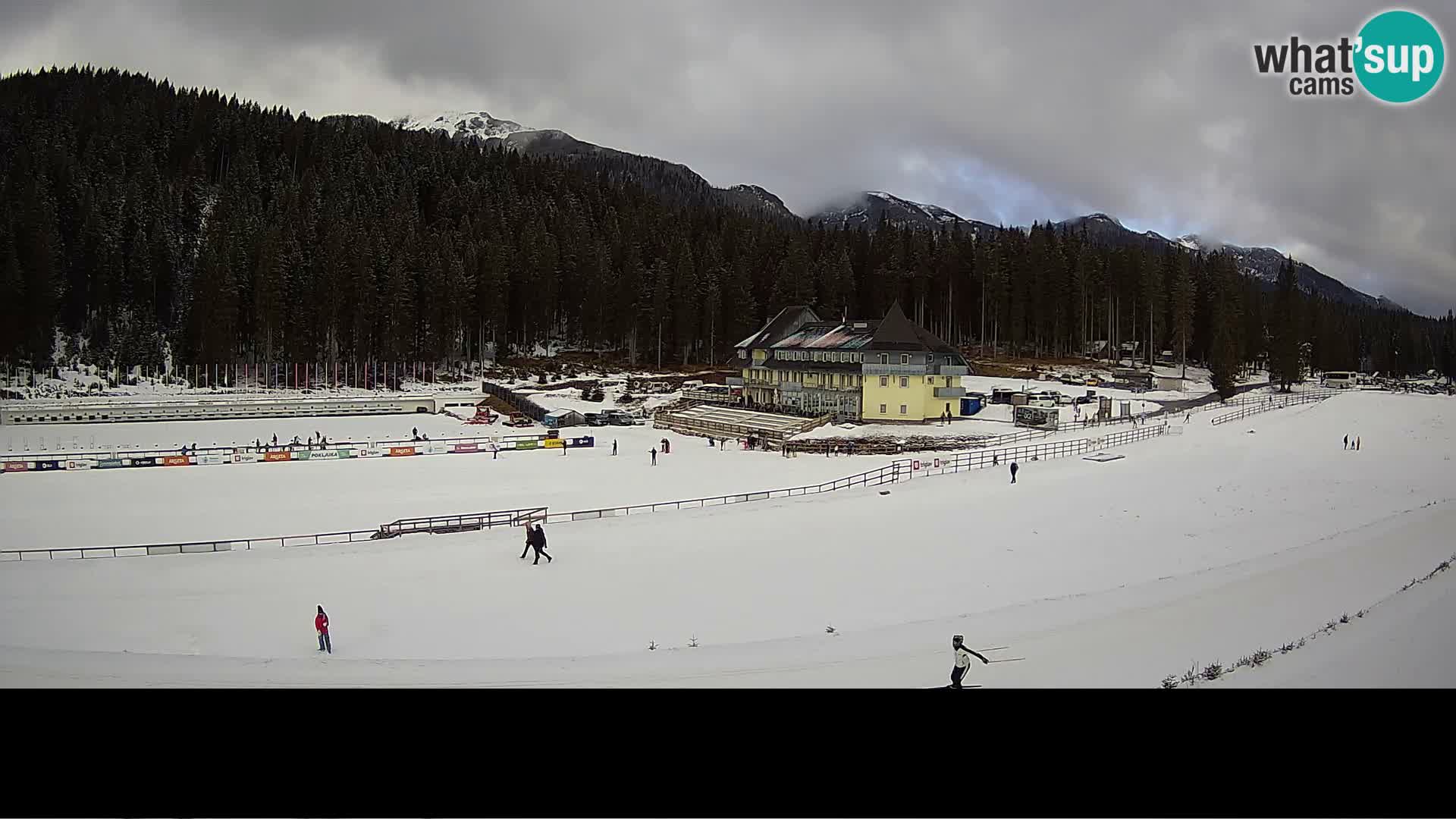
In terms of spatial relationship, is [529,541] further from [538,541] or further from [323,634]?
[323,634]

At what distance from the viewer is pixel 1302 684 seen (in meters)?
A: 4.45

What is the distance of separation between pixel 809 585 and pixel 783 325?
106 ft

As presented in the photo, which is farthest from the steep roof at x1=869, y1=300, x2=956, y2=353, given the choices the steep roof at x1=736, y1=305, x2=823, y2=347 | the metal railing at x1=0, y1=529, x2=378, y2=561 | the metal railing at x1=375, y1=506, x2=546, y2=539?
the metal railing at x1=0, y1=529, x2=378, y2=561

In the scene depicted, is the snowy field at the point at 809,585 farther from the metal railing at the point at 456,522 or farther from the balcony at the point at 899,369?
the balcony at the point at 899,369

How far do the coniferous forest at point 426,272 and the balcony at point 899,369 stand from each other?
15.4 meters

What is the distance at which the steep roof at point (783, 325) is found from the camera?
1633 inches

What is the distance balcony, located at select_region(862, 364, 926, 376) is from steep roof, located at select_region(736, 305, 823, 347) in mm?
9071

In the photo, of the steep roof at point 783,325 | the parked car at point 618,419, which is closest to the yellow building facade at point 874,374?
the steep roof at point 783,325

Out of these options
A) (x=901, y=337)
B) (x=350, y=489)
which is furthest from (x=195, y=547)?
(x=901, y=337)

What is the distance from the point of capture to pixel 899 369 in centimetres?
3244

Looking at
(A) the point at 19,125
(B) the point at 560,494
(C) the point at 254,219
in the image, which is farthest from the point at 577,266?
(B) the point at 560,494

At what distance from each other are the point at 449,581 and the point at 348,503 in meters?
8.06

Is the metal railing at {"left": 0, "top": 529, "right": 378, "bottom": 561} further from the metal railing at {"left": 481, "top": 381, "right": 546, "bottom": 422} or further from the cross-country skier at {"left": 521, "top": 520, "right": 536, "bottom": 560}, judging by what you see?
the metal railing at {"left": 481, "top": 381, "right": 546, "bottom": 422}

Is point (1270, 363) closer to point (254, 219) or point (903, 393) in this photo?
point (903, 393)
